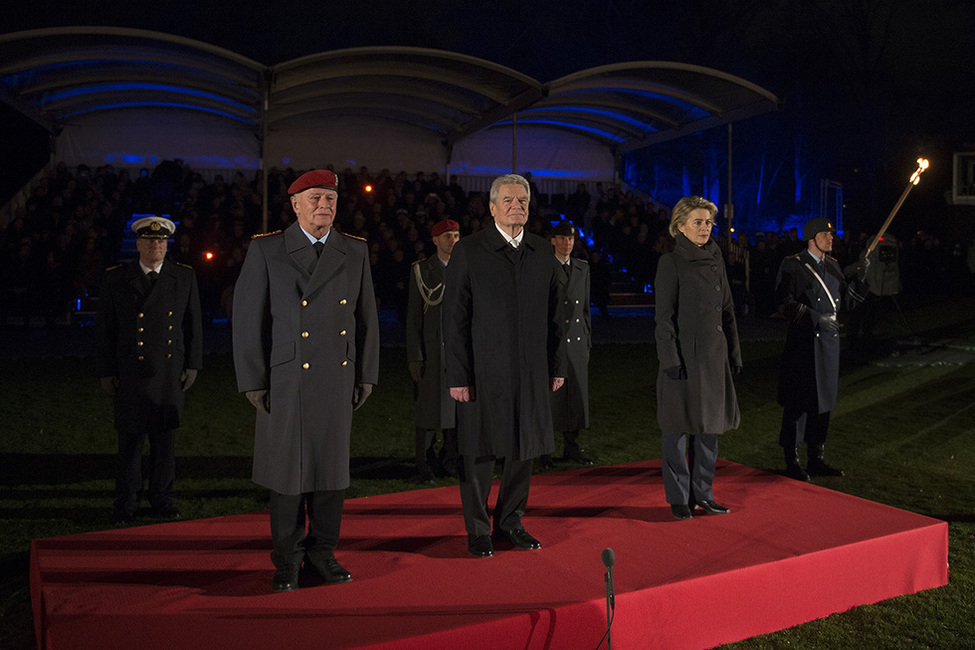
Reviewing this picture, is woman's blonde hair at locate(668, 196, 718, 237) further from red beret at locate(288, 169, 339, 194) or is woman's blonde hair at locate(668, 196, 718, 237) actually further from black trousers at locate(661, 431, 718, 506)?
red beret at locate(288, 169, 339, 194)

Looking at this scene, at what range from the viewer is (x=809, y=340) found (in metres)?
6.82

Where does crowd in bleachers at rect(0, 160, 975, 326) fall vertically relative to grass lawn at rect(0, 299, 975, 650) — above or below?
above

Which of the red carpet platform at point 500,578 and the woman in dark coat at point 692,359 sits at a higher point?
the woman in dark coat at point 692,359

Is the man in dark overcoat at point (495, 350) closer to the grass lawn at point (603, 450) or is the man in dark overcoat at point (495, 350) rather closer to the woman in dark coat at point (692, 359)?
the woman in dark coat at point (692, 359)

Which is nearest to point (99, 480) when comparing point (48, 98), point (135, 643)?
point (135, 643)

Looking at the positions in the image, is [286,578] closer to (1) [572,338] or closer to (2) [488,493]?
(2) [488,493]

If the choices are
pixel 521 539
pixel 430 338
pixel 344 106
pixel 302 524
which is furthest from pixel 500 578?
pixel 344 106

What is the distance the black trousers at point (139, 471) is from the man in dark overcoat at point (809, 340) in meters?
4.54

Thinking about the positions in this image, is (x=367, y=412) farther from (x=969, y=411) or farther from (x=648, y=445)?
(x=969, y=411)

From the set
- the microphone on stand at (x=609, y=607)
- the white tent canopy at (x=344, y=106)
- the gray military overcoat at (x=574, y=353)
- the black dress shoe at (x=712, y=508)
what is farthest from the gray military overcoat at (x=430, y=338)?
the white tent canopy at (x=344, y=106)

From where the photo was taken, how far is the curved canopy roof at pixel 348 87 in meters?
17.6

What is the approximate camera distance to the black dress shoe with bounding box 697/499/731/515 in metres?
5.37

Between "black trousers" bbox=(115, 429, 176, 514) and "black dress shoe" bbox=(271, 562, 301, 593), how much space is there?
2.12 meters

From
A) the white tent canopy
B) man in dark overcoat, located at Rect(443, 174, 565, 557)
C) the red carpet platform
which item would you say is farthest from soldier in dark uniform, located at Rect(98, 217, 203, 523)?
the white tent canopy
